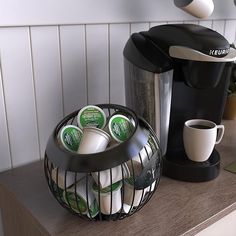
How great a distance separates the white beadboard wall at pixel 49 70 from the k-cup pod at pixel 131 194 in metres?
0.37

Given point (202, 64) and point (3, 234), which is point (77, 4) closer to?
point (202, 64)

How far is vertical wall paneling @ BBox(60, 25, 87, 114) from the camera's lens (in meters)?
0.83

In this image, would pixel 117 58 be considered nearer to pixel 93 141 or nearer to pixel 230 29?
pixel 93 141

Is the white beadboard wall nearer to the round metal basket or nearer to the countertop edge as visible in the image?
the round metal basket

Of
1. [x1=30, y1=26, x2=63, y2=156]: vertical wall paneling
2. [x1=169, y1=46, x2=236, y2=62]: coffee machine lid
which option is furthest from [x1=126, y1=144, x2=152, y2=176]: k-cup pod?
[x1=30, y1=26, x2=63, y2=156]: vertical wall paneling

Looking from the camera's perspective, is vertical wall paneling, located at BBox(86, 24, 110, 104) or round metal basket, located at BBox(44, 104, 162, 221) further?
vertical wall paneling, located at BBox(86, 24, 110, 104)

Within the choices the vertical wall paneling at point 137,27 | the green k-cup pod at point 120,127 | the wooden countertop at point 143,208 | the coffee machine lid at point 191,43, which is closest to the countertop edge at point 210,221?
the wooden countertop at point 143,208

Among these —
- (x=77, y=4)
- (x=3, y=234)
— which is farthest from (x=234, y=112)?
(x=3, y=234)

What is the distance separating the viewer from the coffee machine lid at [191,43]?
65cm

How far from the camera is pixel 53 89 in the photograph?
846mm

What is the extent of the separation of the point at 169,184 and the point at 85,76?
383 millimetres

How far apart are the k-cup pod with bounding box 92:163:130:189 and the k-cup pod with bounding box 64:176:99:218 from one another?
0.04 m

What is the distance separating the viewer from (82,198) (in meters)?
0.56

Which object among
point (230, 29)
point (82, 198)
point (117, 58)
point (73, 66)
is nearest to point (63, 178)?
point (82, 198)
